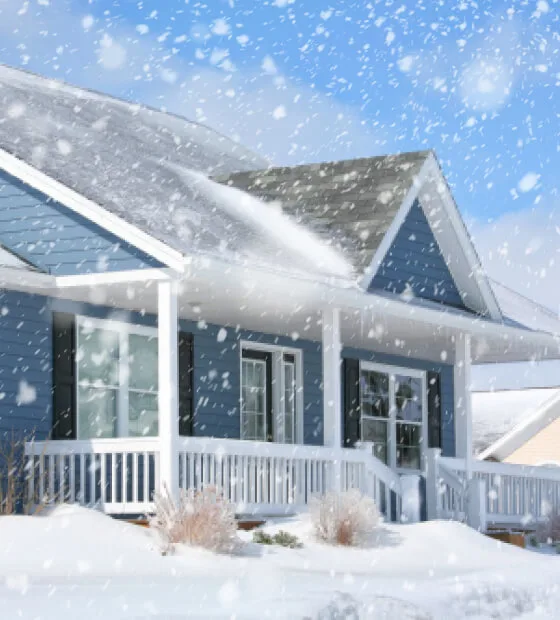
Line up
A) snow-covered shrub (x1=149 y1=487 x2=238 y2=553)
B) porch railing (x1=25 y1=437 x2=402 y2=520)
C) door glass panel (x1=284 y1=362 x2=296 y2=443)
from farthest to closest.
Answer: door glass panel (x1=284 y1=362 x2=296 y2=443) < porch railing (x1=25 y1=437 x2=402 y2=520) < snow-covered shrub (x1=149 y1=487 x2=238 y2=553)

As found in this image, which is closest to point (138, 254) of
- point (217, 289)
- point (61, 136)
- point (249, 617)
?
point (217, 289)

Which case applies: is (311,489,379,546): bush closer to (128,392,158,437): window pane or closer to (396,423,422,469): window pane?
(128,392,158,437): window pane

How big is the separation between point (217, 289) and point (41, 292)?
7.07 feet

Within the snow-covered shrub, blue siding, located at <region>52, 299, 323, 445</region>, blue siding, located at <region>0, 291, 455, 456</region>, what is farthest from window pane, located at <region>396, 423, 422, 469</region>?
the snow-covered shrub

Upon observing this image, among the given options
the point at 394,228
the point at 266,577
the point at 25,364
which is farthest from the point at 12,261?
the point at 394,228

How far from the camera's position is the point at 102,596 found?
10648mm

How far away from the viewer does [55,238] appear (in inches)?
672

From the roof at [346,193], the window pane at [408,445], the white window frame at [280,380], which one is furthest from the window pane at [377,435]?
the roof at [346,193]

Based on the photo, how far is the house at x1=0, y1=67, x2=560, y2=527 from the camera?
1661cm

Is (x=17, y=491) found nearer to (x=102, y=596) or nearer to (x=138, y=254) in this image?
(x=138, y=254)

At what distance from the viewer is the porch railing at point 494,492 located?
68.9 feet

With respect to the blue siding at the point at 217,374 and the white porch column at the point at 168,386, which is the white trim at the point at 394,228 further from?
the white porch column at the point at 168,386

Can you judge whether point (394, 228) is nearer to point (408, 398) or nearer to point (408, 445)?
point (408, 398)

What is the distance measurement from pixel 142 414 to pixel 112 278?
3.13 metres
